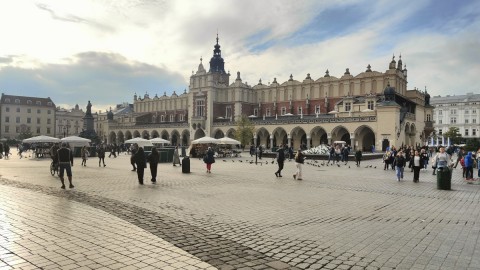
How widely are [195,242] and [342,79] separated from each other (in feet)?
187

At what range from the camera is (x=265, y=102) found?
69938 millimetres

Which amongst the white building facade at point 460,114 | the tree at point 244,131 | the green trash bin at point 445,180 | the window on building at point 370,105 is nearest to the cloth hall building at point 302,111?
the window on building at point 370,105

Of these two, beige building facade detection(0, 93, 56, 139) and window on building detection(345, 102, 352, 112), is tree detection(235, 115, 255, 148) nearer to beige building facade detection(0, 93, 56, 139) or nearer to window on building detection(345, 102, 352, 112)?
window on building detection(345, 102, 352, 112)

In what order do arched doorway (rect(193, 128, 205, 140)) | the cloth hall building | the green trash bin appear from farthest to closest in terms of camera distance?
1. arched doorway (rect(193, 128, 205, 140))
2. the cloth hall building
3. the green trash bin

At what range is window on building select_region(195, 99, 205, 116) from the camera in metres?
69.4

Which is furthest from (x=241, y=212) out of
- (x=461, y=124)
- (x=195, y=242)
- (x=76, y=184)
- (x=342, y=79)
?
(x=461, y=124)

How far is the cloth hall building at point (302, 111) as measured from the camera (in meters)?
47.2

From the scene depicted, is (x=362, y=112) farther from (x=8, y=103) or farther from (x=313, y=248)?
(x=8, y=103)

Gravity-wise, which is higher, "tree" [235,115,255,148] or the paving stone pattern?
"tree" [235,115,255,148]

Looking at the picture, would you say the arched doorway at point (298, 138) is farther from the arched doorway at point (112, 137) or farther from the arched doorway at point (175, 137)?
the arched doorway at point (112, 137)

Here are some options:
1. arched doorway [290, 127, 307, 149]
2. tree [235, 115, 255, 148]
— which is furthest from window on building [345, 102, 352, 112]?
tree [235, 115, 255, 148]

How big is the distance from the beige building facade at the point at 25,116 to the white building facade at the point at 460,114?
331ft

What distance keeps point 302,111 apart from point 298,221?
57182 millimetres

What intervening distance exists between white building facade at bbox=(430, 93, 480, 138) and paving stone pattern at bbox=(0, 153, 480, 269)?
96736 mm
